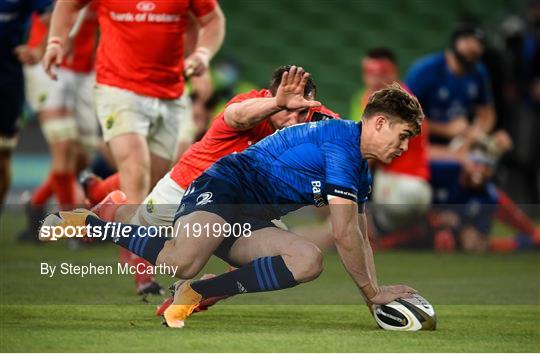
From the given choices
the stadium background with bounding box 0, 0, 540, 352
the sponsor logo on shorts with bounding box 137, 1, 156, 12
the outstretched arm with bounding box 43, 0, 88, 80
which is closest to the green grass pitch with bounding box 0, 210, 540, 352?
the stadium background with bounding box 0, 0, 540, 352

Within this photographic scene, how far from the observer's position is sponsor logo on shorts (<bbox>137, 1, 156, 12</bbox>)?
8.43 metres

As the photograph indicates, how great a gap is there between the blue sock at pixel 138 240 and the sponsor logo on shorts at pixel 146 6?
6.17 feet

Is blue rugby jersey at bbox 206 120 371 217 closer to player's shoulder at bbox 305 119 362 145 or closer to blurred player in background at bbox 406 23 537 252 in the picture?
player's shoulder at bbox 305 119 362 145

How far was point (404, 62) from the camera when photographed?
18.2 metres

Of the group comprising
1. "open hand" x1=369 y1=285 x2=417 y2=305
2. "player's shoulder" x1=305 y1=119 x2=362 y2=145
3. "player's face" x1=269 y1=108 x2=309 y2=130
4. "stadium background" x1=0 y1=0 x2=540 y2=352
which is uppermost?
"player's shoulder" x1=305 y1=119 x2=362 y2=145

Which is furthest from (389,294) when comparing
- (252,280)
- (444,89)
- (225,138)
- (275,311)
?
(444,89)

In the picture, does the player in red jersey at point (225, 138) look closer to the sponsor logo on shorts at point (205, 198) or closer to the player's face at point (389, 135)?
the player's face at point (389, 135)

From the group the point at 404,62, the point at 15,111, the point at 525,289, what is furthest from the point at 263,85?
the point at 525,289

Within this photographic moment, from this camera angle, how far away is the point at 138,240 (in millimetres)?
6926

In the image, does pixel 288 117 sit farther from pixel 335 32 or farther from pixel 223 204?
pixel 335 32

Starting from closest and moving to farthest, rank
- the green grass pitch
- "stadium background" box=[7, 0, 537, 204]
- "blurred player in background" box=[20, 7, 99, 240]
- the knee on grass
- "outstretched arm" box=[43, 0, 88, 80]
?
Result: the green grass pitch < the knee on grass < "outstretched arm" box=[43, 0, 88, 80] < "blurred player in background" box=[20, 7, 99, 240] < "stadium background" box=[7, 0, 537, 204]

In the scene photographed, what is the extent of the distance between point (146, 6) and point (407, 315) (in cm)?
289

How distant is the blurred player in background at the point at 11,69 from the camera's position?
34.3 ft

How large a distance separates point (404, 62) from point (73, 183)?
7516mm
